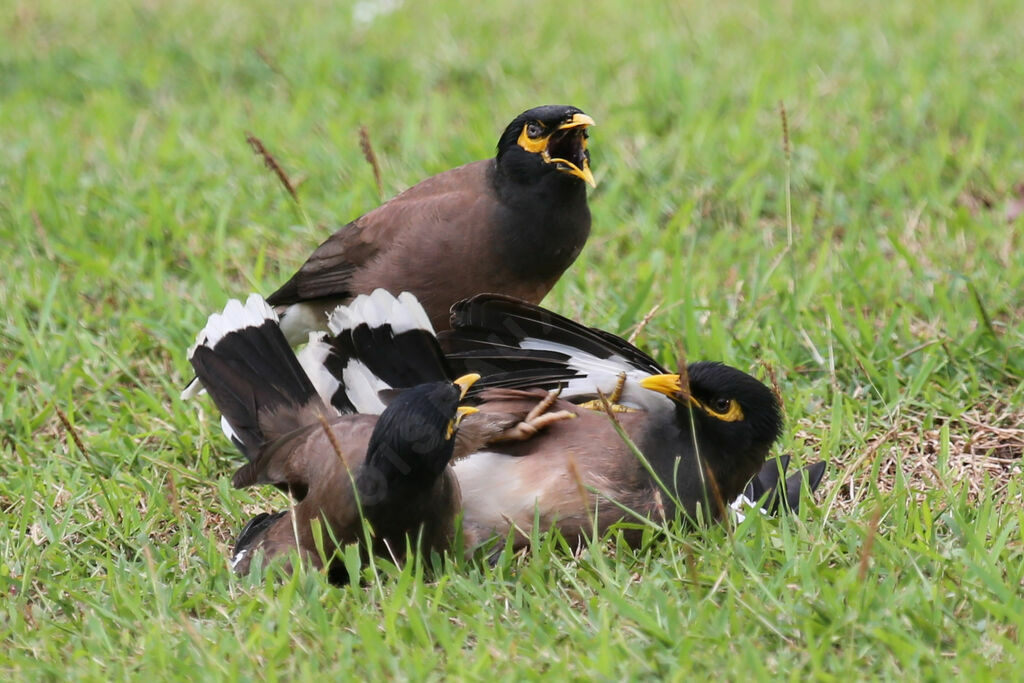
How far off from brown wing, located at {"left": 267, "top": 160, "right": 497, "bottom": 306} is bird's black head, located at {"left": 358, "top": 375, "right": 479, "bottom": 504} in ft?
3.93

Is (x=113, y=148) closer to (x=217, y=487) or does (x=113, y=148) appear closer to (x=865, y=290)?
(x=217, y=487)

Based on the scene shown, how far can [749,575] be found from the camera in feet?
10.8

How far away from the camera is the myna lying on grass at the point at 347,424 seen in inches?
139

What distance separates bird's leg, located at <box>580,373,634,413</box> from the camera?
13.2ft

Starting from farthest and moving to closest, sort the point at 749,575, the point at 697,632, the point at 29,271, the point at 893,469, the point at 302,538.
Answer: the point at 29,271 < the point at 893,469 < the point at 302,538 < the point at 749,575 < the point at 697,632

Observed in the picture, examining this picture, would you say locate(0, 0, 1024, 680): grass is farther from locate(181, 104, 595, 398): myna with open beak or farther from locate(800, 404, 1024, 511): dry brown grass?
locate(181, 104, 595, 398): myna with open beak

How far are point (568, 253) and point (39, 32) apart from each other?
5358 millimetres

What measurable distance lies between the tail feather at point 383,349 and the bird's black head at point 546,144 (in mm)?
685

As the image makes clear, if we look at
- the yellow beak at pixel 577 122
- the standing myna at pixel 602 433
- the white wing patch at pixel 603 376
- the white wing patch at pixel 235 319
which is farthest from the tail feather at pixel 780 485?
the white wing patch at pixel 235 319

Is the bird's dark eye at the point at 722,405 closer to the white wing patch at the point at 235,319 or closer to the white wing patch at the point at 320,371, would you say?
the white wing patch at the point at 320,371

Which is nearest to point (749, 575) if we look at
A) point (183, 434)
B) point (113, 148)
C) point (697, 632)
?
point (697, 632)

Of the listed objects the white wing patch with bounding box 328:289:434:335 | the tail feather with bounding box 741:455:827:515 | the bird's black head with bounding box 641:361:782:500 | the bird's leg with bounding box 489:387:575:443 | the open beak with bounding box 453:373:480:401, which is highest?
the white wing patch with bounding box 328:289:434:335

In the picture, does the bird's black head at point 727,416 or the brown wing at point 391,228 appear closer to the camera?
the bird's black head at point 727,416

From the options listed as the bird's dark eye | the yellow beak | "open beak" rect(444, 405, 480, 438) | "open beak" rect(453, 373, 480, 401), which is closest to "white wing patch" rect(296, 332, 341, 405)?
"open beak" rect(444, 405, 480, 438)
